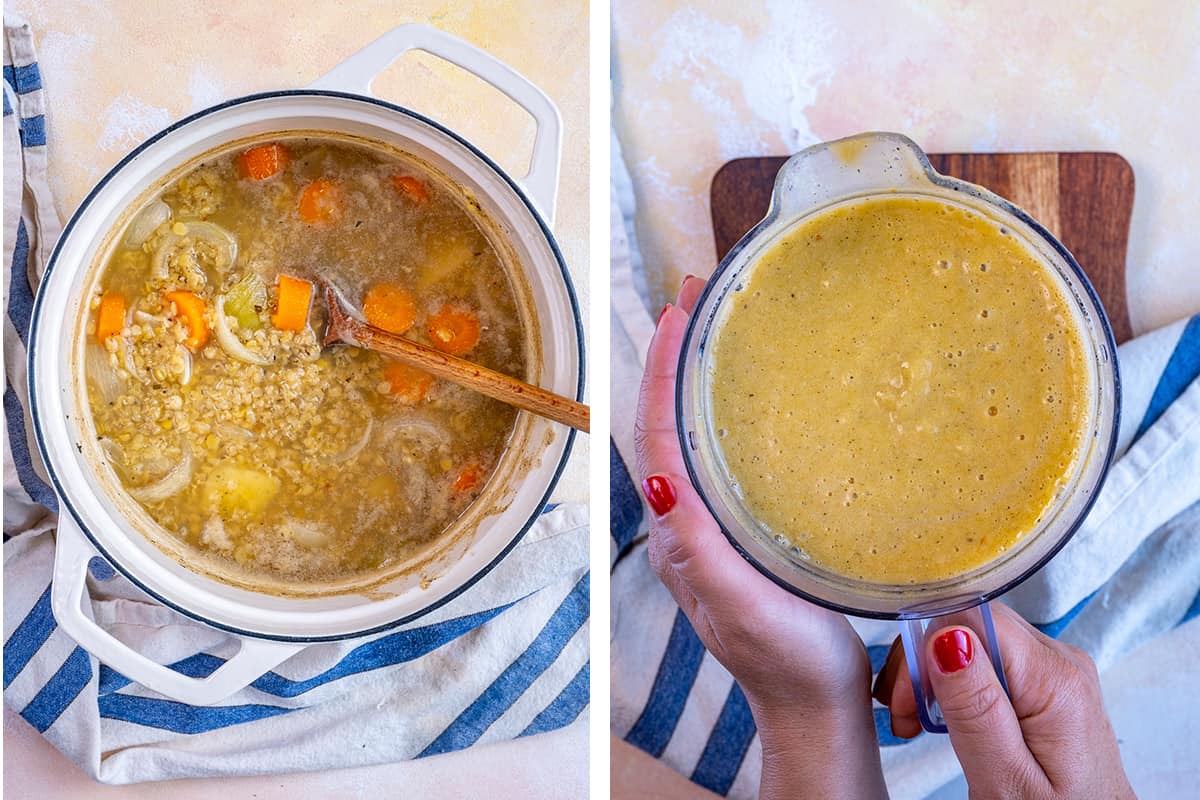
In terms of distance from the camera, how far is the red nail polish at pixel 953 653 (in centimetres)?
77

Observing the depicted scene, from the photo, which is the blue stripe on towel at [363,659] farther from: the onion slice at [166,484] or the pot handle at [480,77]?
the pot handle at [480,77]

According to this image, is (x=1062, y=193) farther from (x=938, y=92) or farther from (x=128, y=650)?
(x=128, y=650)

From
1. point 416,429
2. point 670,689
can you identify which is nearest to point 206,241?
point 416,429

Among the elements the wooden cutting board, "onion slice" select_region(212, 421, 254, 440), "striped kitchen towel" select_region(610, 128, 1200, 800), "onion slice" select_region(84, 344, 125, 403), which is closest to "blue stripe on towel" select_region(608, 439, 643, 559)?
"striped kitchen towel" select_region(610, 128, 1200, 800)

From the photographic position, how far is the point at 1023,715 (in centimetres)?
83

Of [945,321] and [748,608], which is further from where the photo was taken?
[748,608]

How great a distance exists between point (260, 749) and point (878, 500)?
0.63m

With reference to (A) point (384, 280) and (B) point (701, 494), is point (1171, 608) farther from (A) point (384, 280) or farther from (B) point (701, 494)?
(A) point (384, 280)

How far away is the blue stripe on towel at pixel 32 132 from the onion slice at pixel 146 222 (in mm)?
123

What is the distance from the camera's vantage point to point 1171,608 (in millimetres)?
956

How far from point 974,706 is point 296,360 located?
0.65m

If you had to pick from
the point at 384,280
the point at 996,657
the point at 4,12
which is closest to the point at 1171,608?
the point at 996,657

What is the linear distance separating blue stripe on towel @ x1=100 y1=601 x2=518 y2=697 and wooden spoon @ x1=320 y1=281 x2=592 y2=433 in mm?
213

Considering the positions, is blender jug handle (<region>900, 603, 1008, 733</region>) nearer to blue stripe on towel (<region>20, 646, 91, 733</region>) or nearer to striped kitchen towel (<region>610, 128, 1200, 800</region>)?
striped kitchen towel (<region>610, 128, 1200, 800</region>)
